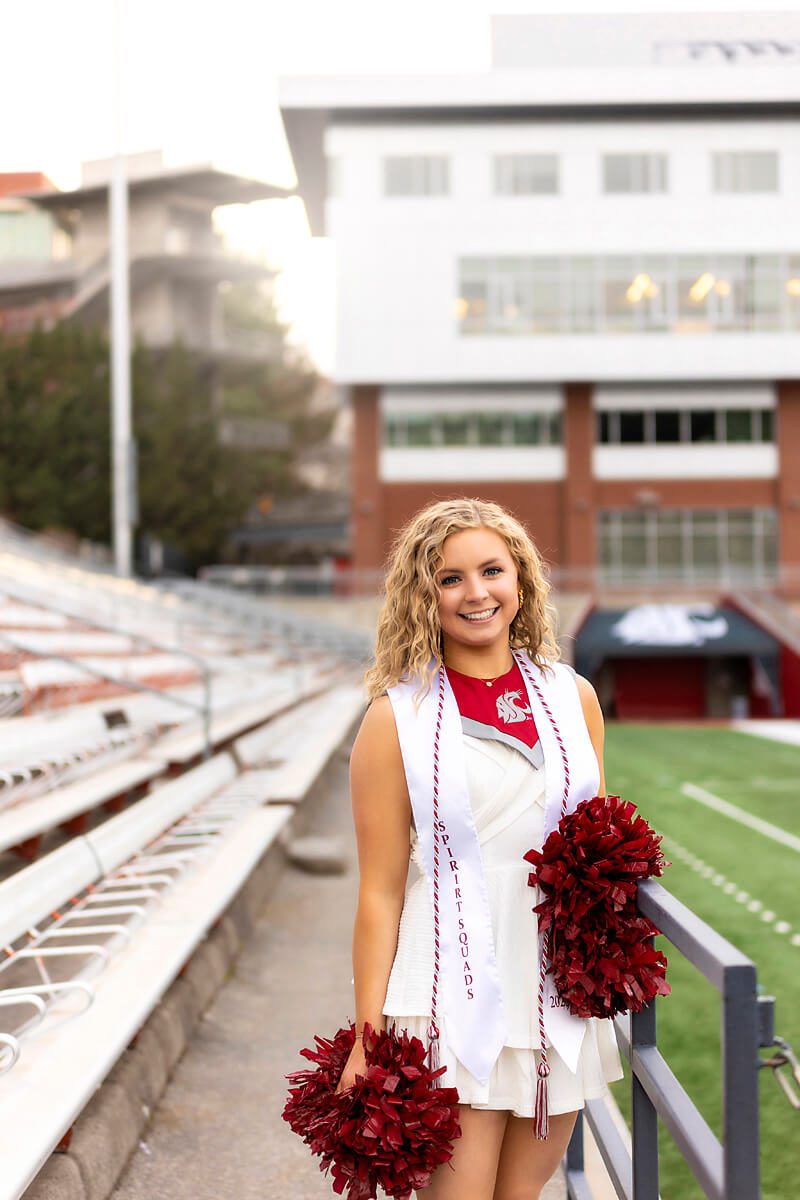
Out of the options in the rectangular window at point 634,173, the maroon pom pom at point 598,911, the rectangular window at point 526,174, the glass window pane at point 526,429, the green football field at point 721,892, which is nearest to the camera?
the maroon pom pom at point 598,911

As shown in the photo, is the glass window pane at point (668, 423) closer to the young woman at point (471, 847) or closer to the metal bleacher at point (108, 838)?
the metal bleacher at point (108, 838)

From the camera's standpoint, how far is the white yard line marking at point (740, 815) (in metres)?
11.3

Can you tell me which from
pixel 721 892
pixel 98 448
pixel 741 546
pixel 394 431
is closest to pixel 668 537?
pixel 741 546

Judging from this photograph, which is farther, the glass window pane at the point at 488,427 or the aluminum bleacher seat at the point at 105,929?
the glass window pane at the point at 488,427

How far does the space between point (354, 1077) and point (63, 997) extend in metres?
2.06

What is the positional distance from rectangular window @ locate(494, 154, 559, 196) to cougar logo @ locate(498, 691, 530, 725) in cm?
3594

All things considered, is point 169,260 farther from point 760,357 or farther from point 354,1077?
point 354,1077

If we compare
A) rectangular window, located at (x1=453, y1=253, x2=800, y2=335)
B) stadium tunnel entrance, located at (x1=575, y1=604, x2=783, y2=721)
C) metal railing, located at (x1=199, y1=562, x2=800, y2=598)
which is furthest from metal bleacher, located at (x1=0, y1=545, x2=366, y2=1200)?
rectangular window, located at (x1=453, y1=253, x2=800, y2=335)

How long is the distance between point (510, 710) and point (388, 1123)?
807 mm

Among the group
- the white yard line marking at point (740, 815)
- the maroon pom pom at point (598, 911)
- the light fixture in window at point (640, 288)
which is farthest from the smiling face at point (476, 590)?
the light fixture in window at point (640, 288)

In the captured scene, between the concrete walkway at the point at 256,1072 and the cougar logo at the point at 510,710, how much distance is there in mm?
2057

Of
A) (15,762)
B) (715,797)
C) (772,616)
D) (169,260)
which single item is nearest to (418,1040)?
(15,762)

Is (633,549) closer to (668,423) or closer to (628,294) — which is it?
(668,423)

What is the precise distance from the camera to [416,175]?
36.2 m
